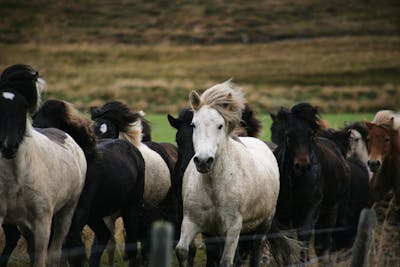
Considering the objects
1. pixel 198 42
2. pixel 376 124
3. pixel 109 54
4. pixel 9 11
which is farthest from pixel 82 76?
pixel 376 124

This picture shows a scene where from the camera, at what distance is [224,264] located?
863cm

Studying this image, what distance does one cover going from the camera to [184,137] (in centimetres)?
1053

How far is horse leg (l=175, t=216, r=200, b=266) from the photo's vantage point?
847cm

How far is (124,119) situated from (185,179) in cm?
303

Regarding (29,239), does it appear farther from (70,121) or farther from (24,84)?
(24,84)

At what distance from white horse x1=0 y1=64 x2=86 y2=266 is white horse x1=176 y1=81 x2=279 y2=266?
1.24m

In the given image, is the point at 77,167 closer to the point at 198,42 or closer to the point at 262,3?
the point at 198,42

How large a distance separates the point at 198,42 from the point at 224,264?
7780 cm

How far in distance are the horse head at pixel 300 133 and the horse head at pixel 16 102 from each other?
333cm

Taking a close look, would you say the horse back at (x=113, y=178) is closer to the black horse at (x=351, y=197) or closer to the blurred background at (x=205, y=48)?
the black horse at (x=351, y=197)

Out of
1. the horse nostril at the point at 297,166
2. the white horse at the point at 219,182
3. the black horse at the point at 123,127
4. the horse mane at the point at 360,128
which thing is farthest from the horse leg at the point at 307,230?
the horse mane at the point at 360,128

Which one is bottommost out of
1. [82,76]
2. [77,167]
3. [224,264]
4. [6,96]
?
[82,76]

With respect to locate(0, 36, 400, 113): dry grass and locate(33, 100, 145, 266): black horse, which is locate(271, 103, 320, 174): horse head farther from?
locate(0, 36, 400, 113): dry grass

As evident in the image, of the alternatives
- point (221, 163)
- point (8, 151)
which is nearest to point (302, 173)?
point (221, 163)
